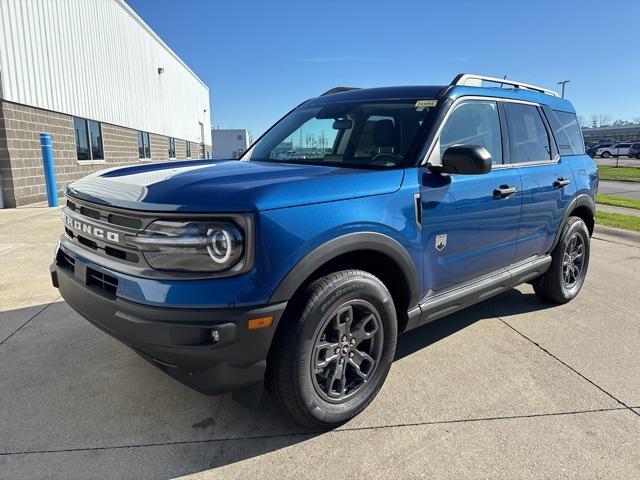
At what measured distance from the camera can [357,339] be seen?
260 centimetres

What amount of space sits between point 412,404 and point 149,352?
62.7 inches

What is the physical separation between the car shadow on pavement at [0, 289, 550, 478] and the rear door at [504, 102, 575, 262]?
4.46 feet

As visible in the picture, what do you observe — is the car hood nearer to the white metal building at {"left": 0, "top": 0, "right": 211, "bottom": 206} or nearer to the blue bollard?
the blue bollard

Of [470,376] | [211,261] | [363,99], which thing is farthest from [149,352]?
[363,99]

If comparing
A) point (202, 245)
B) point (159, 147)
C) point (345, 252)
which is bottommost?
point (345, 252)

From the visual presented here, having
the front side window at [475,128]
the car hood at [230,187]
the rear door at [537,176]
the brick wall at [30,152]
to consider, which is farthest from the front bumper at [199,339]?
the brick wall at [30,152]

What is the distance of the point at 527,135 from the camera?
3861mm

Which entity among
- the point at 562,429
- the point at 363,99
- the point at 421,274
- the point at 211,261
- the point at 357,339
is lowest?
the point at 562,429

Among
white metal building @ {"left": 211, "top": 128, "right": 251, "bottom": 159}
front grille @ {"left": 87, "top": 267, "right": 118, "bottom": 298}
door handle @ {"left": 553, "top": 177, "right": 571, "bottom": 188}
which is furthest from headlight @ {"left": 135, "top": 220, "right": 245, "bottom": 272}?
white metal building @ {"left": 211, "top": 128, "right": 251, "bottom": 159}

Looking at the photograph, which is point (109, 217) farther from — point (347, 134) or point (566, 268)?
point (566, 268)

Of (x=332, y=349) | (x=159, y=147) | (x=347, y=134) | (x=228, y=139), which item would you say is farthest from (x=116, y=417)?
(x=228, y=139)

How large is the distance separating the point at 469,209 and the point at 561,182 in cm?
154

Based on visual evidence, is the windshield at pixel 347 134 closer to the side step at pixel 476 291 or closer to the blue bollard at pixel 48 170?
the side step at pixel 476 291

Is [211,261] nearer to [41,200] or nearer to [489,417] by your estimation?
[489,417]
